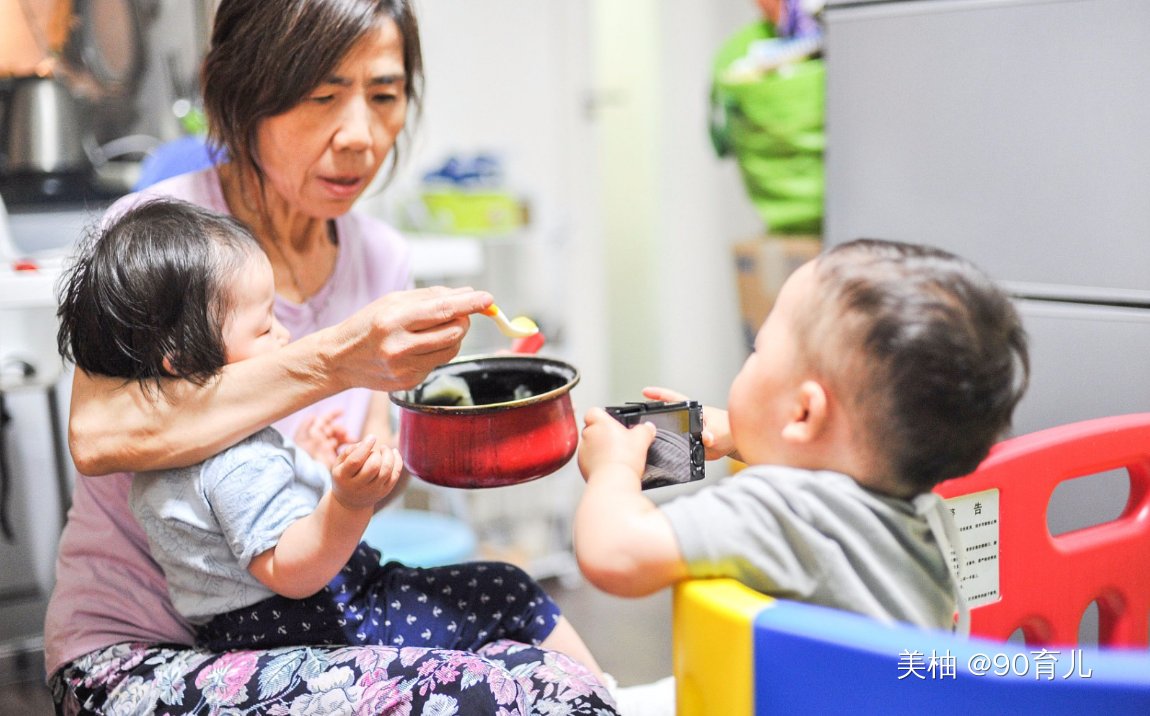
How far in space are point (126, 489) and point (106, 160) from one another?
4.51 ft

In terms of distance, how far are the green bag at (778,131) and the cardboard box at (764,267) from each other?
0.13 ft

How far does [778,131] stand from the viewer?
78.5 inches

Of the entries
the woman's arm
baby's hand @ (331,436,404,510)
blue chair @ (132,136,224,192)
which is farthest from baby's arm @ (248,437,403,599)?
blue chair @ (132,136,224,192)

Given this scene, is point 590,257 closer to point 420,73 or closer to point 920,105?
point 920,105

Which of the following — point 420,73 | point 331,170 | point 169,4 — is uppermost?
point 169,4

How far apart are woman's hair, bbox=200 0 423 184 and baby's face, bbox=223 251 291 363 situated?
Answer: 211 mm

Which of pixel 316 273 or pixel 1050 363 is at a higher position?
pixel 316 273

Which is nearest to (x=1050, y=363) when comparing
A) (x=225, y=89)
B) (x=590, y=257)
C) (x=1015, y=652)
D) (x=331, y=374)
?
(x=1015, y=652)

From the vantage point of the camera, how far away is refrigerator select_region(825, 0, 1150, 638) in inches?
52.3

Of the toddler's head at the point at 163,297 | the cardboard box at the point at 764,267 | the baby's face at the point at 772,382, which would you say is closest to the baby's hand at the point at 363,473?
the toddler's head at the point at 163,297

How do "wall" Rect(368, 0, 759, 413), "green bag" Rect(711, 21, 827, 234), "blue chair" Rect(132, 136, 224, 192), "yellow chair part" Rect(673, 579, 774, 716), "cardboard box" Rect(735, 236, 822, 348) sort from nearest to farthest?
Result: "yellow chair part" Rect(673, 579, 774, 716), "blue chair" Rect(132, 136, 224, 192), "green bag" Rect(711, 21, 827, 234), "cardboard box" Rect(735, 236, 822, 348), "wall" Rect(368, 0, 759, 413)

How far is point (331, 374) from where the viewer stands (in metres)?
1.00

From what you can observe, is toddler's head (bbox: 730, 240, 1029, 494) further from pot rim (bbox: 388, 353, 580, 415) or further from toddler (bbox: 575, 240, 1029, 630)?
pot rim (bbox: 388, 353, 580, 415)

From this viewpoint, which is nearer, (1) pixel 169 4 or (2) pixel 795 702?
(2) pixel 795 702
